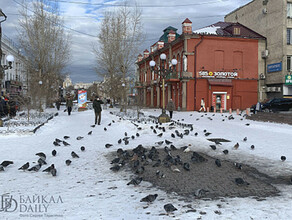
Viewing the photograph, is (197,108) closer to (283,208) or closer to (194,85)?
(194,85)

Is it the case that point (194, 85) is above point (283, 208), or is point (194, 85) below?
above

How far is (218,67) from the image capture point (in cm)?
3198

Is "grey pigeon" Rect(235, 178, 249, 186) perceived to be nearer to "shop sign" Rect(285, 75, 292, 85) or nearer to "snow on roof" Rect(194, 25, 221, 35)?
"snow on roof" Rect(194, 25, 221, 35)

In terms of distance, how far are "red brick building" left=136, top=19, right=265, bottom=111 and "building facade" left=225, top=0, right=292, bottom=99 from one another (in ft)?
3.58

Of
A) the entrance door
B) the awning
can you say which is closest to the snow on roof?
the awning

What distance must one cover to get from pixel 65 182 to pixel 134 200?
66.9 inches

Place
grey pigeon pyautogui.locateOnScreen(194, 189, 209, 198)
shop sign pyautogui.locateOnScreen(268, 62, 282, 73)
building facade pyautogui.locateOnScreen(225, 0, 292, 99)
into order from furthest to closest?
shop sign pyautogui.locateOnScreen(268, 62, 282, 73) < building facade pyautogui.locateOnScreen(225, 0, 292, 99) < grey pigeon pyautogui.locateOnScreen(194, 189, 209, 198)

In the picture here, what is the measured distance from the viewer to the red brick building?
31.5 meters

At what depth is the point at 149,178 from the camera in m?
5.46

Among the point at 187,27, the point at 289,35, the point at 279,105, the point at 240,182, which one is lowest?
the point at 240,182

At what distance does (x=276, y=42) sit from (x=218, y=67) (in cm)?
698

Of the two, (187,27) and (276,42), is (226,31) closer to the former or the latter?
(187,27)

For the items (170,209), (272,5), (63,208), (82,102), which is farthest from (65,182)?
(272,5)
